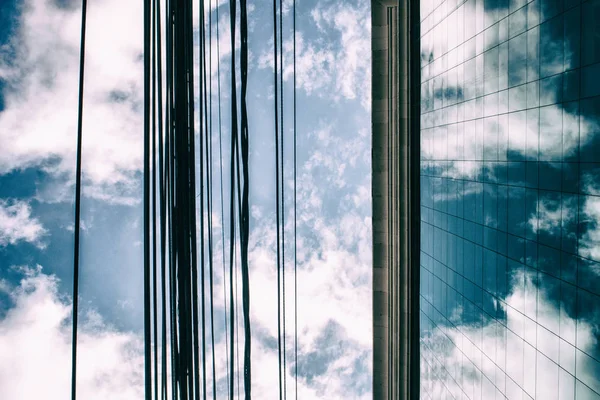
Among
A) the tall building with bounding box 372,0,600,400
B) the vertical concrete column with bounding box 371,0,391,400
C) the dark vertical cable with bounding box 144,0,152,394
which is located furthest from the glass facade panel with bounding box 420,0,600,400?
the dark vertical cable with bounding box 144,0,152,394

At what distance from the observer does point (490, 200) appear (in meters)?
21.9

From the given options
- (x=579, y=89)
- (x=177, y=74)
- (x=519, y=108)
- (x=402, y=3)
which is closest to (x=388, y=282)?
(x=519, y=108)

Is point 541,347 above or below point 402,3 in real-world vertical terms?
below

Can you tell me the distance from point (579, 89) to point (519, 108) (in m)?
3.65

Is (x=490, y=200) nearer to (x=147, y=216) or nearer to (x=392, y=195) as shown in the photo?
(x=392, y=195)

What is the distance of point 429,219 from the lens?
29.5 metres

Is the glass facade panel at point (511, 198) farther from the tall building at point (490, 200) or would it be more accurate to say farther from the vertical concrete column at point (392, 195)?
the vertical concrete column at point (392, 195)

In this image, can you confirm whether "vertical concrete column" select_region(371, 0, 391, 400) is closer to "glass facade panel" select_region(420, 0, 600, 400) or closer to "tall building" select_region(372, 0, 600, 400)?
"tall building" select_region(372, 0, 600, 400)

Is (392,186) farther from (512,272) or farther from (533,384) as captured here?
(533,384)

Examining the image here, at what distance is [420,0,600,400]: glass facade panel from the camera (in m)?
15.6

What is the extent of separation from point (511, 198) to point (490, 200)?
5.72ft

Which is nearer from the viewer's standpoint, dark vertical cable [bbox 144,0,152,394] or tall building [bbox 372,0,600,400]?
dark vertical cable [bbox 144,0,152,394]

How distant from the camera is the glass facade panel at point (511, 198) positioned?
15.6 m

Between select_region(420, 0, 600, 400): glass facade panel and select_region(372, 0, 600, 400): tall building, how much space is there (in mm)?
72
